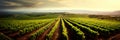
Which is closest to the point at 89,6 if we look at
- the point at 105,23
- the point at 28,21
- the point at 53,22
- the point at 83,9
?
the point at 83,9

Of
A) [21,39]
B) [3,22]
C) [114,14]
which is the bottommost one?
[21,39]

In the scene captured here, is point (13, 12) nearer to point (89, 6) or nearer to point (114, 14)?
point (89, 6)

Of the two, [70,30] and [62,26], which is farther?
[70,30]

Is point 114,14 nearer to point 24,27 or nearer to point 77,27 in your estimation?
point 77,27

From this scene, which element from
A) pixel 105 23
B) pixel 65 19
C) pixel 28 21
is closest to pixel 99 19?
pixel 105 23

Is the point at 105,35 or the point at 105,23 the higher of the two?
the point at 105,23

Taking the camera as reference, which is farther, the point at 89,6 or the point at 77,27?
the point at 77,27

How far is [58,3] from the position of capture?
12906 mm

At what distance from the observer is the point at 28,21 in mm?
13422

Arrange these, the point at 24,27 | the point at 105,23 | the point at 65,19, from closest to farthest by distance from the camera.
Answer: the point at 105,23
the point at 65,19
the point at 24,27

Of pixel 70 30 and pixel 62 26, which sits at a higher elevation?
pixel 62 26

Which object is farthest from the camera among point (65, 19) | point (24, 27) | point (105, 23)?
point (24, 27)

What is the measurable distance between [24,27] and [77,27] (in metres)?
3.87

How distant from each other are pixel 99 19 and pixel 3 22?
617 cm
